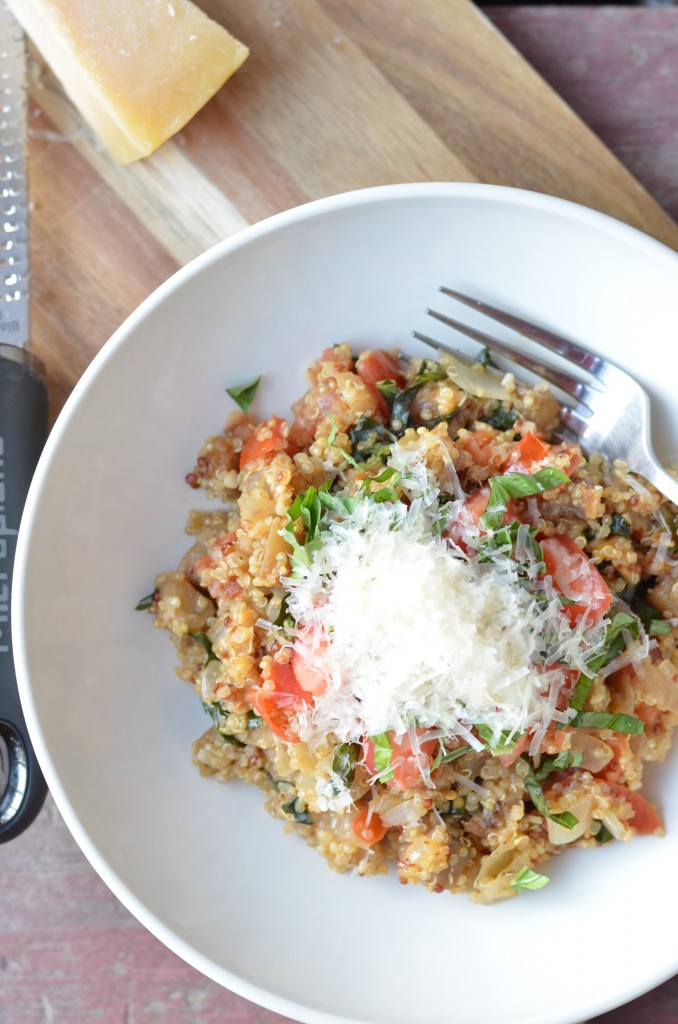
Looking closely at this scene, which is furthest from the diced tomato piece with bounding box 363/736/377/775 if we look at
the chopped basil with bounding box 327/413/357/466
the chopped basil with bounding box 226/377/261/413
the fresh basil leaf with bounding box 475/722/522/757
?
the chopped basil with bounding box 226/377/261/413

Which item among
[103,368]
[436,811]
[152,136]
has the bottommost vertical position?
[436,811]

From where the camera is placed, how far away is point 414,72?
342cm

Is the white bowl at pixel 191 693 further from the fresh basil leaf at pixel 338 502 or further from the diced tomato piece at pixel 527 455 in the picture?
the fresh basil leaf at pixel 338 502

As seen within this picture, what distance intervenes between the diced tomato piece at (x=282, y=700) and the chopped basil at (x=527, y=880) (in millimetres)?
912

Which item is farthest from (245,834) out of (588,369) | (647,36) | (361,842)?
(647,36)

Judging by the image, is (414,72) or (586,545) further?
(414,72)

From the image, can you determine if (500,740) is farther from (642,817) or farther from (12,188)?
(12,188)

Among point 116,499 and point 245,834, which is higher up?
point 116,499

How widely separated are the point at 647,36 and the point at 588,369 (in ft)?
5.50

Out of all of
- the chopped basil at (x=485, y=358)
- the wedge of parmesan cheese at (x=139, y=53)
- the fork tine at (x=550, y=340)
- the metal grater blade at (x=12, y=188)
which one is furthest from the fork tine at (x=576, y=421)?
the metal grater blade at (x=12, y=188)

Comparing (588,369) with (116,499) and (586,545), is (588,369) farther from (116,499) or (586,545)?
(116,499)

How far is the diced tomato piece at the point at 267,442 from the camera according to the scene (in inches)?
122

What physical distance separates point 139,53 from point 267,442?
1.47 metres

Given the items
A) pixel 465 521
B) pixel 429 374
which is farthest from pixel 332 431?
pixel 465 521
